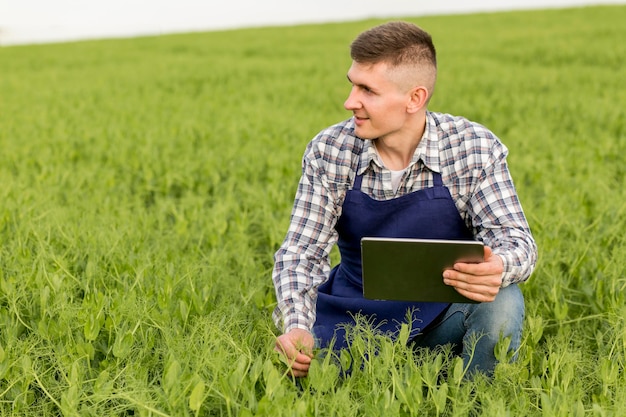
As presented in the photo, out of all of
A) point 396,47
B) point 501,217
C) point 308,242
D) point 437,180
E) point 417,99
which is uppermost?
point 396,47

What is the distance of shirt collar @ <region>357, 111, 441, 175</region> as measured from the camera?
260 centimetres

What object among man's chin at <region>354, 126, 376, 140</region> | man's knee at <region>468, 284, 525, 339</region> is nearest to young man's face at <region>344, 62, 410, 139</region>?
man's chin at <region>354, 126, 376, 140</region>

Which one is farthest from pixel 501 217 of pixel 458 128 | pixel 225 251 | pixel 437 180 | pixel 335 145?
pixel 225 251

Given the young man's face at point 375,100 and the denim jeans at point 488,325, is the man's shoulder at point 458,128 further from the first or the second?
the denim jeans at point 488,325

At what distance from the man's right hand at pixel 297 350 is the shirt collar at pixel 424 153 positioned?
0.67 m

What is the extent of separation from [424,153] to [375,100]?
281 millimetres

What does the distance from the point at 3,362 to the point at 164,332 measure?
0.53m

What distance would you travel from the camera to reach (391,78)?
8.16ft

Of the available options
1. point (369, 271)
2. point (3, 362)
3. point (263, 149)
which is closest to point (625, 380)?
point (369, 271)

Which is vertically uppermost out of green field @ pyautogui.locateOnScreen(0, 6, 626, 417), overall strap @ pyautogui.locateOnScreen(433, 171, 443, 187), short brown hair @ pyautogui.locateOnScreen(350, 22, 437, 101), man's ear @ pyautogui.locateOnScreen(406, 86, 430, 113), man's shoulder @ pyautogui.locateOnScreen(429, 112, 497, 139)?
short brown hair @ pyautogui.locateOnScreen(350, 22, 437, 101)

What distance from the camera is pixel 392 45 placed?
8.11 feet

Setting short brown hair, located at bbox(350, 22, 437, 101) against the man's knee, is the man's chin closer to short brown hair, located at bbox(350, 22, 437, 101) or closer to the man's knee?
short brown hair, located at bbox(350, 22, 437, 101)

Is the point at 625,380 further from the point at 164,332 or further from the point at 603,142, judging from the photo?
the point at 603,142

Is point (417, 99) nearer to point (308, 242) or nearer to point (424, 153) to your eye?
point (424, 153)
